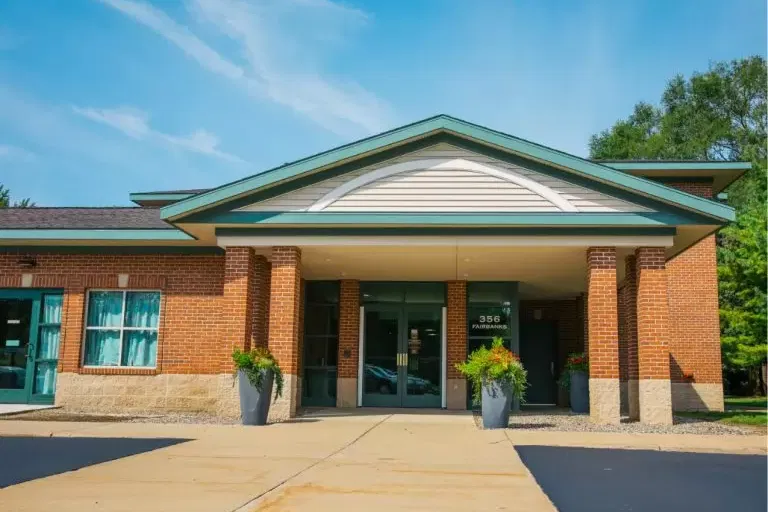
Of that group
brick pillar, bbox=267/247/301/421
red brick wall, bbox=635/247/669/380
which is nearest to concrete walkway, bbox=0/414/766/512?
brick pillar, bbox=267/247/301/421

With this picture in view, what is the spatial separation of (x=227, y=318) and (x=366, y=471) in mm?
7483

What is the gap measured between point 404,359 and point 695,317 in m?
8.47

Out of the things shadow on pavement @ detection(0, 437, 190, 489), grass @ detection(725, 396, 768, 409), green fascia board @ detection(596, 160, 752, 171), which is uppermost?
green fascia board @ detection(596, 160, 752, 171)

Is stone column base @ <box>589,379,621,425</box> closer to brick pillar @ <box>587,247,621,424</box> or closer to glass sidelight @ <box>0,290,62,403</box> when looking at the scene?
brick pillar @ <box>587,247,621,424</box>

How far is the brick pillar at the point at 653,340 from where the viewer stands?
14.0 meters

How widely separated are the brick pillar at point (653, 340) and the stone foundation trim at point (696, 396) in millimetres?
7568

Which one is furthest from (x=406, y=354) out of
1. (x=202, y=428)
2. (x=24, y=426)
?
(x=24, y=426)

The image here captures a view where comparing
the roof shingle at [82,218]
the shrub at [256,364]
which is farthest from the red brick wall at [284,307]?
the roof shingle at [82,218]

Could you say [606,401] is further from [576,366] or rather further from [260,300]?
[260,300]

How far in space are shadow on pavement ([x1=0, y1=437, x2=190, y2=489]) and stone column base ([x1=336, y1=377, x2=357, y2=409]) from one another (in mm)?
8494

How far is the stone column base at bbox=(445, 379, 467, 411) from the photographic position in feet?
63.7

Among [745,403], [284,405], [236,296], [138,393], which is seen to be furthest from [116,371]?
[745,403]

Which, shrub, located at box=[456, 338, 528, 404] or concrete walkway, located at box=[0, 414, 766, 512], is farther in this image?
shrub, located at box=[456, 338, 528, 404]

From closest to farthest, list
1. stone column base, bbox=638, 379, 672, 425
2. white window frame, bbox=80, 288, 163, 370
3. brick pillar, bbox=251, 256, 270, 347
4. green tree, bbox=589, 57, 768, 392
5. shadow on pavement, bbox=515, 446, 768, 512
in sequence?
1. shadow on pavement, bbox=515, 446, 768, 512
2. stone column base, bbox=638, 379, 672, 425
3. brick pillar, bbox=251, 256, 270, 347
4. white window frame, bbox=80, 288, 163, 370
5. green tree, bbox=589, 57, 768, 392
